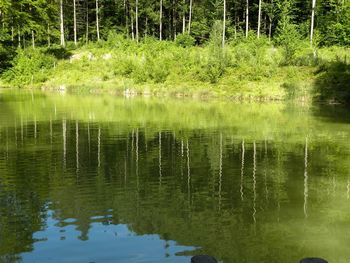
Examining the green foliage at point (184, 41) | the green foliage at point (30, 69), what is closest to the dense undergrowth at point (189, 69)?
the green foliage at point (30, 69)

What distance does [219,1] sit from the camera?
69812mm

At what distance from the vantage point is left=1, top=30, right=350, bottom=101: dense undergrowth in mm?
41469

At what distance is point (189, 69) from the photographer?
48.2 m

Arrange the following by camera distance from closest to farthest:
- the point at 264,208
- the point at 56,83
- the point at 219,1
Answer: the point at 264,208 < the point at 56,83 < the point at 219,1

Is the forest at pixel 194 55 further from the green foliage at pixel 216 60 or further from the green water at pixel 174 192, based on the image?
the green water at pixel 174 192

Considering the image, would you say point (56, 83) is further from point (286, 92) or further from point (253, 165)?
point (253, 165)

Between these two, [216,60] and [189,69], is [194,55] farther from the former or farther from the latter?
[216,60]

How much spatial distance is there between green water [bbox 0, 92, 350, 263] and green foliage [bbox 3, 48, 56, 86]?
110 ft

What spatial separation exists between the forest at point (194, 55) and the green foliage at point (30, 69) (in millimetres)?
125

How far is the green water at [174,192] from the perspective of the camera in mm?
9398

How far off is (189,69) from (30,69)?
2306 cm

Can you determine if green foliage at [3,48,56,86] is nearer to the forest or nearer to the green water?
the forest

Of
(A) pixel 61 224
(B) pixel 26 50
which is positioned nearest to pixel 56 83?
(B) pixel 26 50

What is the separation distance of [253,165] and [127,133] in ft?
29.1
